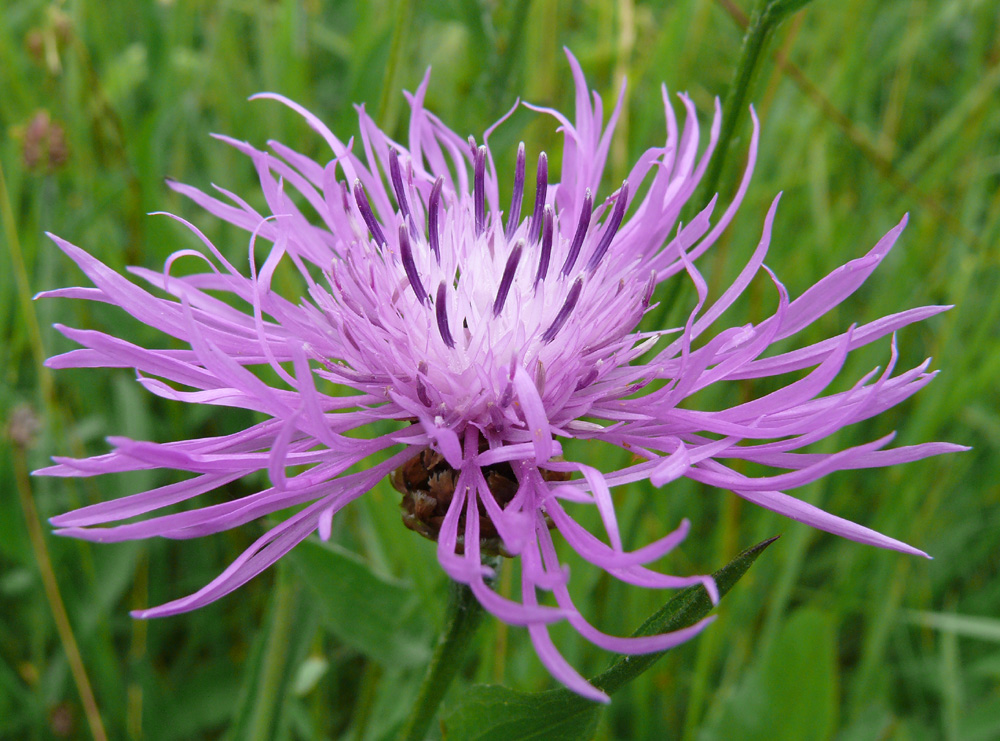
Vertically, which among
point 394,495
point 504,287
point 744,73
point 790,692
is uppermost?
point 744,73

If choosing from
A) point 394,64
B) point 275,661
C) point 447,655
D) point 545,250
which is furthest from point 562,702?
point 394,64

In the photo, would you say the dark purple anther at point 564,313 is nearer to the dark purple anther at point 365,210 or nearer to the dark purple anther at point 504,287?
the dark purple anther at point 504,287

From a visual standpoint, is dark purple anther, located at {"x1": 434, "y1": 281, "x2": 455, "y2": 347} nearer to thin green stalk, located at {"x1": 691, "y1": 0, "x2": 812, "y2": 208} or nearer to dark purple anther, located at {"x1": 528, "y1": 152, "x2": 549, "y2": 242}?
dark purple anther, located at {"x1": 528, "y1": 152, "x2": 549, "y2": 242}

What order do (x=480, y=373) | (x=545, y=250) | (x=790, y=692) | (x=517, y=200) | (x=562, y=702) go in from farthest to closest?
(x=790, y=692)
(x=517, y=200)
(x=545, y=250)
(x=480, y=373)
(x=562, y=702)

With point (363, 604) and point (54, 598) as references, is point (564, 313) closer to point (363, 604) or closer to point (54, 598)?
point (363, 604)

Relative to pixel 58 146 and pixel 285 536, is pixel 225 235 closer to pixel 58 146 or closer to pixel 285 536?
pixel 58 146

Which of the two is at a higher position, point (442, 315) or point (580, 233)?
point (580, 233)
